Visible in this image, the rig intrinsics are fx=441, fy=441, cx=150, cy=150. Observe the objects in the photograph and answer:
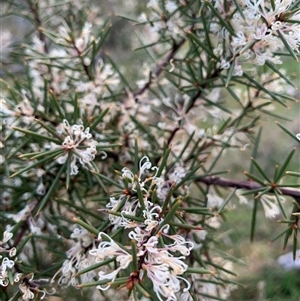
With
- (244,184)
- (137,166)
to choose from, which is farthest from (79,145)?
(244,184)

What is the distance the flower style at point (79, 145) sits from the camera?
0.38 meters

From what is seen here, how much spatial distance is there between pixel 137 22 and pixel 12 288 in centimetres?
34

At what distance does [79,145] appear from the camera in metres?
0.40

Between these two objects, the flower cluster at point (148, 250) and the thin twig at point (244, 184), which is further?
the thin twig at point (244, 184)

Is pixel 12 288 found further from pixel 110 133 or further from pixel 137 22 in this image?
pixel 137 22

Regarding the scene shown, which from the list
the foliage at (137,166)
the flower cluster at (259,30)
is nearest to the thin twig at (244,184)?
the foliage at (137,166)

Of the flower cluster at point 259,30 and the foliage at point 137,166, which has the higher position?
the flower cluster at point 259,30

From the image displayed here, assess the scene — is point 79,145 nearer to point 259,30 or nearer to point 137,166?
point 137,166

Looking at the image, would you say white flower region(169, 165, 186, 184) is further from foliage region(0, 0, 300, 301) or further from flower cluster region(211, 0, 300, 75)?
flower cluster region(211, 0, 300, 75)

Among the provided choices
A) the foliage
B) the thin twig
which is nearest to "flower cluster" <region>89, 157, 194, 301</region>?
the foliage

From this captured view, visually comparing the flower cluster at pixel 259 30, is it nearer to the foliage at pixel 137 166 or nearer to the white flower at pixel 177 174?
the foliage at pixel 137 166

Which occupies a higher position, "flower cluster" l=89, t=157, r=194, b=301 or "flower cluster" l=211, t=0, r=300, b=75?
"flower cluster" l=211, t=0, r=300, b=75

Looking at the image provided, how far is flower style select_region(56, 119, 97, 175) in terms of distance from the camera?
38 centimetres

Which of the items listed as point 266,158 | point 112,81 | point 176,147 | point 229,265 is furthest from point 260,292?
point 266,158
